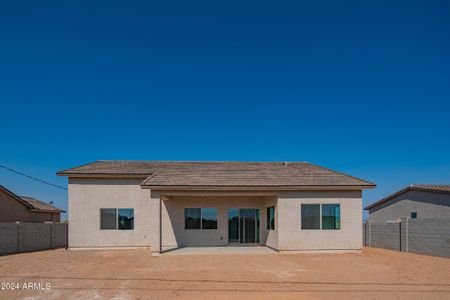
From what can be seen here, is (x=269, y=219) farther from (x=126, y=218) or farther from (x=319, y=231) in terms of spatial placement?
(x=126, y=218)

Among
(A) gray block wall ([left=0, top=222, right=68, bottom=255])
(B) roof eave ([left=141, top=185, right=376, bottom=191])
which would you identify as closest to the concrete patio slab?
(B) roof eave ([left=141, top=185, right=376, bottom=191])

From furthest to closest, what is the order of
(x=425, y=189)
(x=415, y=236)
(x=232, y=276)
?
(x=425, y=189) → (x=415, y=236) → (x=232, y=276)

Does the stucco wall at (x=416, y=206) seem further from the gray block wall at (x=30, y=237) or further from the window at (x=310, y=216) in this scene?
the gray block wall at (x=30, y=237)

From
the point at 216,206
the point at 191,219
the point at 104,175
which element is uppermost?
the point at 104,175

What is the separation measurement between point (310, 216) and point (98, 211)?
36.1 feet

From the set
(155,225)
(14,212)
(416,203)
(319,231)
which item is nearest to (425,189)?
(416,203)

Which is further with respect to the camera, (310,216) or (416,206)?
(416,206)

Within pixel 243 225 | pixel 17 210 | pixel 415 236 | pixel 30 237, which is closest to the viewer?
pixel 415 236

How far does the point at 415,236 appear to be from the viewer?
18516 millimetres

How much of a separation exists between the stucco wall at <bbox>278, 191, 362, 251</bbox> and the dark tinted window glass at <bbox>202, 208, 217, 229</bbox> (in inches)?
170

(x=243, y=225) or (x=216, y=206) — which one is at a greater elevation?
(x=216, y=206)

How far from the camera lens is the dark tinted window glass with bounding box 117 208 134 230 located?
67.2 ft

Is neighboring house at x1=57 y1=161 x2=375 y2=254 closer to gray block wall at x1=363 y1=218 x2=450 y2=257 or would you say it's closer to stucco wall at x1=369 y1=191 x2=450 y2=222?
gray block wall at x1=363 y1=218 x2=450 y2=257

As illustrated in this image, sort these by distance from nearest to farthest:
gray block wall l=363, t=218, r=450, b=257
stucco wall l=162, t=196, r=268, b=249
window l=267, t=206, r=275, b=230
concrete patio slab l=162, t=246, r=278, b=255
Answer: gray block wall l=363, t=218, r=450, b=257, concrete patio slab l=162, t=246, r=278, b=255, window l=267, t=206, r=275, b=230, stucco wall l=162, t=196, r=268, b=249
